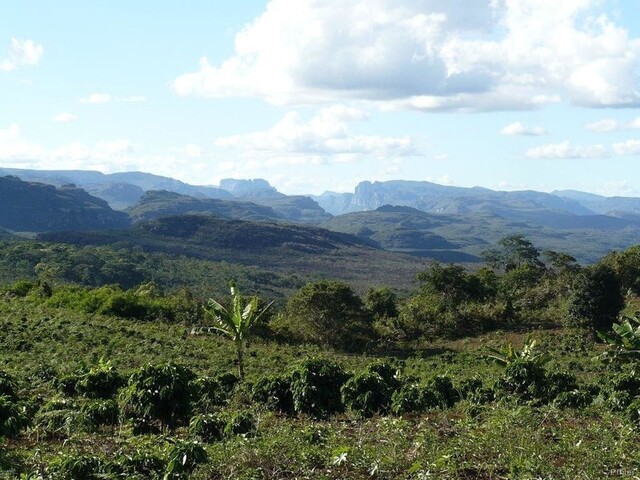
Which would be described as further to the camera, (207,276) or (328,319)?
(207,276)

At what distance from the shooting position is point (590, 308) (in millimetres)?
30656

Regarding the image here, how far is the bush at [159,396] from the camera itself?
1052 centimetres

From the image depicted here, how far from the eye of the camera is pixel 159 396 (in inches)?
416

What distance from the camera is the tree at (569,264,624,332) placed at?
1202 inches

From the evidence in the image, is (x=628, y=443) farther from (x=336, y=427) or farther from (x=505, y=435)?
(x=336, y=427)

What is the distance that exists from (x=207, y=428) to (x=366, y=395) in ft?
11.3

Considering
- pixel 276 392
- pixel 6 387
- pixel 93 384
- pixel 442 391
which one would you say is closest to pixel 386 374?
pixel 442 391

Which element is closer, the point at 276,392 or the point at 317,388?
the point at 317,388

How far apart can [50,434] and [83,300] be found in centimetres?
2771

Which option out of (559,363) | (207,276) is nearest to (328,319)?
(559,363)

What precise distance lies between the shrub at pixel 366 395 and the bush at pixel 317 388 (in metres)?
0.26

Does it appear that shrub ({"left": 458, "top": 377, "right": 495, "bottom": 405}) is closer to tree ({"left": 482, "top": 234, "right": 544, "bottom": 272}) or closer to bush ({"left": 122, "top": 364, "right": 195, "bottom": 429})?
bush ({"left": 122, "top": 364, "right": 195, "bottom": 429})

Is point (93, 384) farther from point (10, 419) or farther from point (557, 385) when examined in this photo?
point (557, 385)

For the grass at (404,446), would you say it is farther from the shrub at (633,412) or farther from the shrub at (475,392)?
the shrub at (475,392)
